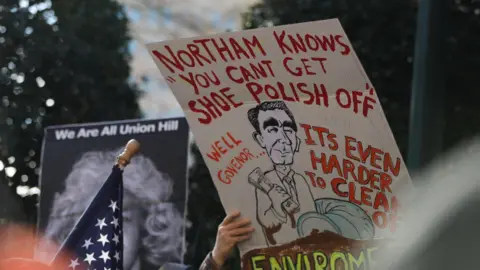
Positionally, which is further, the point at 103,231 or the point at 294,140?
the point at 103,231

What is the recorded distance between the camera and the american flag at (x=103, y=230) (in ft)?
12.0

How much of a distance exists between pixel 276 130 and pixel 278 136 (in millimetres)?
20

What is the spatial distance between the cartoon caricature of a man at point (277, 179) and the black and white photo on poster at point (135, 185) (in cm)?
293

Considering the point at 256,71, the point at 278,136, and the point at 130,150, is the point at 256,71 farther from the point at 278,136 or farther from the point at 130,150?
the point at 130,150

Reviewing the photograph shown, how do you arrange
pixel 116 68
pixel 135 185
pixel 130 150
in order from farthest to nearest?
pixel 116 68 → pixel 135 185 → pixel 130 150

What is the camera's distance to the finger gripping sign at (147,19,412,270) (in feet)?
8.75

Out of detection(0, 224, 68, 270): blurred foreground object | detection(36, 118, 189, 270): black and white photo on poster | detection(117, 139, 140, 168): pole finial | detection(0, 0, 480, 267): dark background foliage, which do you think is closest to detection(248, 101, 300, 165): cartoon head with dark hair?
detection(117, 139, 140, 168): pole finial

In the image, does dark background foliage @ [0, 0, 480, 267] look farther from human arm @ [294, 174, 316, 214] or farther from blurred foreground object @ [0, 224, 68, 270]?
human arm @ [294, 174, 316, 214]

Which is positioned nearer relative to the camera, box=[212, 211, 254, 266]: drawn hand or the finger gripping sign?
the finger gripping sign

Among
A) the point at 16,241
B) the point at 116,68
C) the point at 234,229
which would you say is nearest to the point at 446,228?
the point at 234,229

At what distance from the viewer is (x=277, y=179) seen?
110 inches

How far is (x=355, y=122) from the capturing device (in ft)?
8.80

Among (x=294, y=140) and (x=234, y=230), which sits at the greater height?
(x=294, y=140)

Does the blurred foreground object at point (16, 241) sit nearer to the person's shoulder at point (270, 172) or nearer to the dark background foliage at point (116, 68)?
the dark background foliage at point (116, 68)
